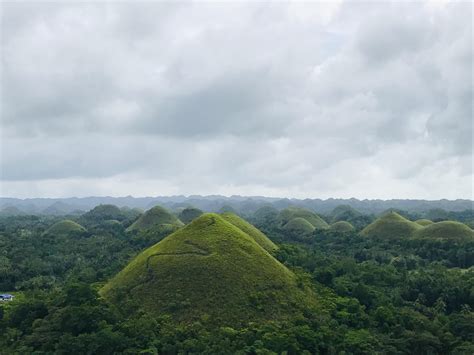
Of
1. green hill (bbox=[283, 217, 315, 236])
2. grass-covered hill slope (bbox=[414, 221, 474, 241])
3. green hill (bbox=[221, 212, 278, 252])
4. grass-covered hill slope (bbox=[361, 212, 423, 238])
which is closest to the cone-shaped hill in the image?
green hill (bbox=[221, 212, 278, 252])

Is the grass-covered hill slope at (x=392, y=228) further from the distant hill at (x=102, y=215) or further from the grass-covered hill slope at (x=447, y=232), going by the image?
the distant hill at (x=102, y=215)

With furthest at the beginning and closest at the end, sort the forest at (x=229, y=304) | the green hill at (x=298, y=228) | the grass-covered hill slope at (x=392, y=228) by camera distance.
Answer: the green hill at (x=298, y=228)
the grass-covered hill slope at (x=392, y=228)
the forest at (x=229, y=304)

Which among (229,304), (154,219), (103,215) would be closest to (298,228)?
(154,219)

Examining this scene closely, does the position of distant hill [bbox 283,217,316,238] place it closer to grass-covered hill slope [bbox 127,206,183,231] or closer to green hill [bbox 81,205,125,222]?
grass-covered hill slope [bbox 127,206,183,231]

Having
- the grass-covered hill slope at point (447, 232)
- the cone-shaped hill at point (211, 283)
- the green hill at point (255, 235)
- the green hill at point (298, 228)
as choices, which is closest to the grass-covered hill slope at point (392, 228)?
the grass-covered hill slope at point (447, 232)

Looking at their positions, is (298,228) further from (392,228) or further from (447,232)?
(447,232)

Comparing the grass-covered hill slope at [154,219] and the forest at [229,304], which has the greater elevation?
the grass-covered hill slope at [154,219]
